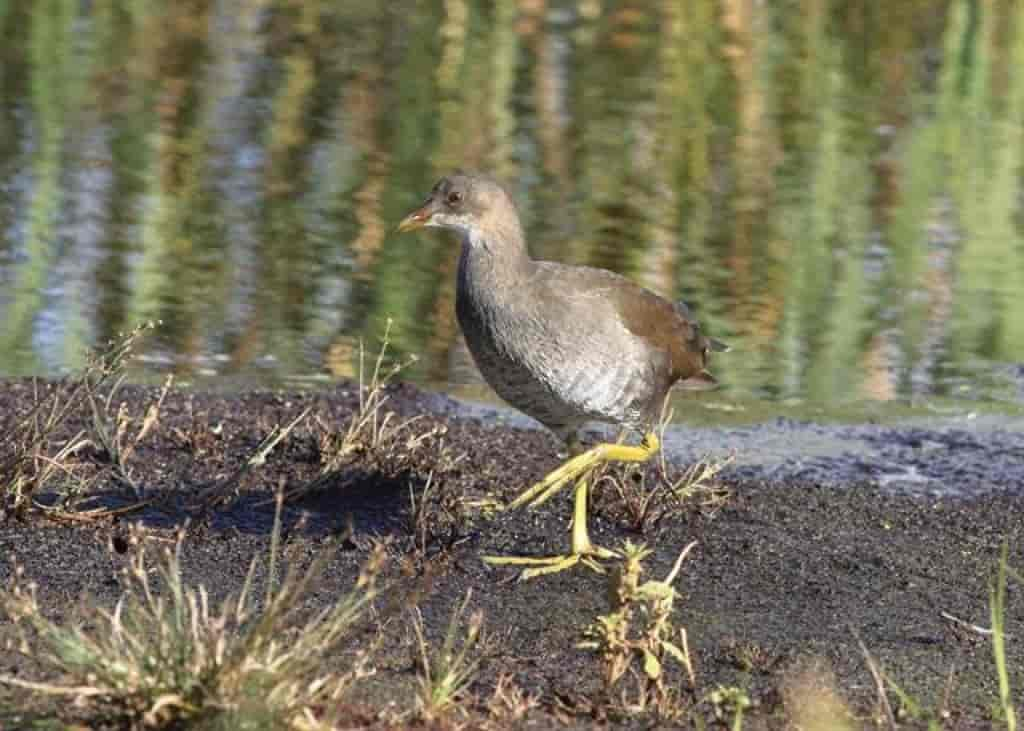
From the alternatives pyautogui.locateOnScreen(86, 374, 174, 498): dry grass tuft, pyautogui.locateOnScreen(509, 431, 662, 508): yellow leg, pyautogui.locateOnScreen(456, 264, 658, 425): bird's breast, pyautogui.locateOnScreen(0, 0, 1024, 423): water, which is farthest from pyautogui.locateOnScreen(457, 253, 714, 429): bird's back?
pyautogui.locateOnScreen(0, 0, 1024, 423): water

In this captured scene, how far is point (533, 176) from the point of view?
1224cm

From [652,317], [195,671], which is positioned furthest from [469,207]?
[195,671]

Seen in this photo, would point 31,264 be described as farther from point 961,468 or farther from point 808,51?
point 808,51

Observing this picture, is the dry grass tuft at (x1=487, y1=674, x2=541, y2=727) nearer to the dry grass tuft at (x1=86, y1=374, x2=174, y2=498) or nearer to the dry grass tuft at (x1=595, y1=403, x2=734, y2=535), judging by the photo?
the dry grass tuft at (x1=86, y1=374, x2=174, y2=498)

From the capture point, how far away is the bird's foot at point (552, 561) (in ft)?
20.6

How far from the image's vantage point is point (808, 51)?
17.0 meters

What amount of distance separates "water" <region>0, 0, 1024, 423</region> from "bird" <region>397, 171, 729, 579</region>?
5.02ft

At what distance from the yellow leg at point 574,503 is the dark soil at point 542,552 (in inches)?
2.1

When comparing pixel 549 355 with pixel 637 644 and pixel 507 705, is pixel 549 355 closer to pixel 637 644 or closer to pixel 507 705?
pixel 637 644

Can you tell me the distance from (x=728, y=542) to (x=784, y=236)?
4.93m

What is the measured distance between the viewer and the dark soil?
17.4 ft

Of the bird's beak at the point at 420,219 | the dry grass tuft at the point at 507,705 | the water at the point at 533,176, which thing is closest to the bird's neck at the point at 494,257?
the bird's beak at the point at 420,219

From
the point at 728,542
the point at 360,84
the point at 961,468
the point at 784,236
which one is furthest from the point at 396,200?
the point at 728,542

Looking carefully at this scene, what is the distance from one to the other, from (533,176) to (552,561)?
610 cm
